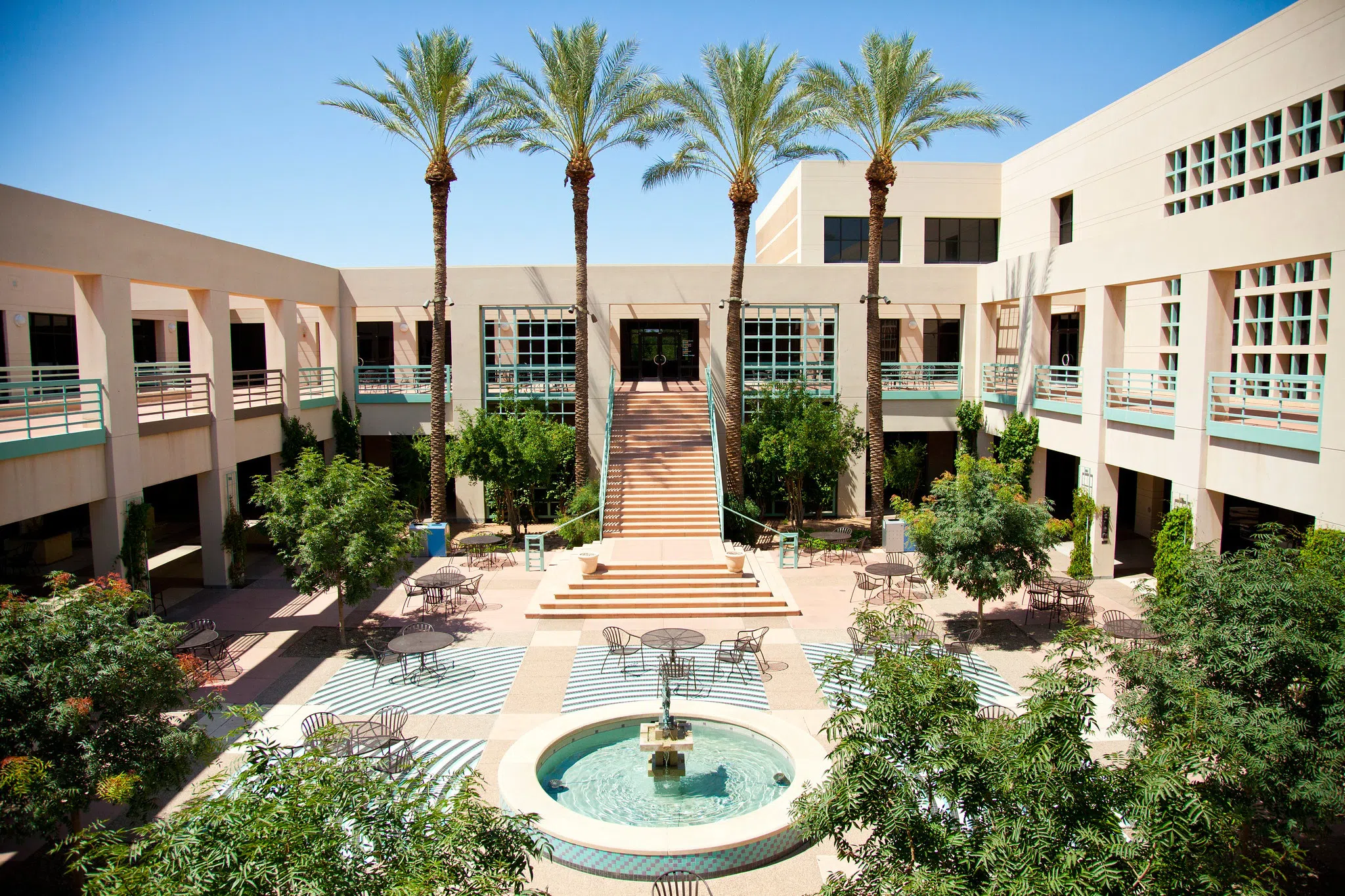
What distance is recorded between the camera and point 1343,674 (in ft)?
26.4

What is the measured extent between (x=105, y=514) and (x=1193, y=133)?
85.9ft

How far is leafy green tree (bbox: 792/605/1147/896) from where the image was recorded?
5504 millimetres

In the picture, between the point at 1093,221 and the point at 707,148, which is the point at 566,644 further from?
the point at 1093,221

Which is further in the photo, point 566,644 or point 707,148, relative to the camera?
point 707,148

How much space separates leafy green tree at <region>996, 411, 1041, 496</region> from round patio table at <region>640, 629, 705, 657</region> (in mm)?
12932

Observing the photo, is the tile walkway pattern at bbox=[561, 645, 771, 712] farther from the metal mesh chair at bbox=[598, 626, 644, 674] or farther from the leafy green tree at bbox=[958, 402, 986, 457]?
the leafy green tree at bbox=[958, 402, 986, 457]

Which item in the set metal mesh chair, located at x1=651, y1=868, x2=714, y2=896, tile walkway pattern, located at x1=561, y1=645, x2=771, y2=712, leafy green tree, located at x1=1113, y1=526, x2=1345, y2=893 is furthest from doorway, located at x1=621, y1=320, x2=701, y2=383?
leafy green tree, located at x1=1113, y1=526, x2=1345, y2=893

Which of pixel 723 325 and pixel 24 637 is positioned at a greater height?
pixel 723 325

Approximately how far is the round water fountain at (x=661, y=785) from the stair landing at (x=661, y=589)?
5129 mm

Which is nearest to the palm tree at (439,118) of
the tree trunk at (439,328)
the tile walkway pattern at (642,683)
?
the tree trunk at (439,328)

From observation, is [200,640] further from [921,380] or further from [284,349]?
[921,380]

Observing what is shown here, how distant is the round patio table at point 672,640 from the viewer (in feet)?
47.8

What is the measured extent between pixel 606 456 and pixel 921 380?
11.2 metres

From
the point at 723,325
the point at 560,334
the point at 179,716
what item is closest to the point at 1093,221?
the point at 723,325
